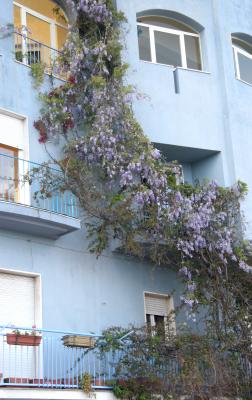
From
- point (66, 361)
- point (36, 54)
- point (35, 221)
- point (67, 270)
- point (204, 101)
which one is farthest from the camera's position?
point (204, 101)

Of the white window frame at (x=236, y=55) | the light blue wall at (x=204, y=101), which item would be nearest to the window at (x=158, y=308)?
the light blue wall at (x=204, y=101)

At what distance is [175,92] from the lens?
2283cm

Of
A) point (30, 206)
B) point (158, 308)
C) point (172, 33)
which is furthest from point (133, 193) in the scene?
point (172, 33)

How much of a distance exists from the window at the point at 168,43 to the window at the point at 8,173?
519cm

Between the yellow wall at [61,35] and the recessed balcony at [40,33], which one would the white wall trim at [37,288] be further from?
the yellow wall at [61,35]

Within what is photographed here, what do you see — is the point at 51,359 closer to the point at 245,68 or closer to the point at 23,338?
the point at 23,338

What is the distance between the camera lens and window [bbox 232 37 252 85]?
24.9 metres

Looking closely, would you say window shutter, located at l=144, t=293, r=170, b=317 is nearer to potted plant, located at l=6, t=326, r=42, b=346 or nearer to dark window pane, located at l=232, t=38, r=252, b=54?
potted plant, located at l=6, t=326, r=42, b=346

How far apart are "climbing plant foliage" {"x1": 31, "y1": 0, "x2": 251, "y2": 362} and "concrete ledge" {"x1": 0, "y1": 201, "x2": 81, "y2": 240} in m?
0.81

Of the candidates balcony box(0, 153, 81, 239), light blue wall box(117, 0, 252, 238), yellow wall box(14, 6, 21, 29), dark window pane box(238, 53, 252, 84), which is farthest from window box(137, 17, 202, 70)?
balcony box(0, 153, 81, 239)

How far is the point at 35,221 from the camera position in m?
18.7

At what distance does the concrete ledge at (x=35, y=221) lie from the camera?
18.2 m

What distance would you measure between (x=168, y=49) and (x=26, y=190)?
682 cm

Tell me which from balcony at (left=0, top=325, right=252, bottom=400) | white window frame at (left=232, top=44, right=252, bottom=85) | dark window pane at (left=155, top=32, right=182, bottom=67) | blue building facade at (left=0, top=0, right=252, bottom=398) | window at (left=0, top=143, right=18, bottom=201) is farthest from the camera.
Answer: white window frame at (left=232, top=44, right=252, bottom=85)
